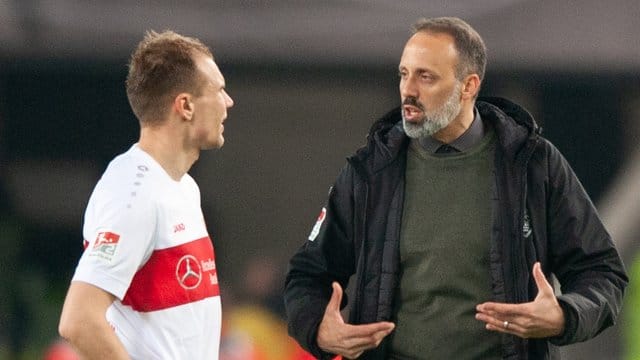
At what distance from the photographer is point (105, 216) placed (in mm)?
2264

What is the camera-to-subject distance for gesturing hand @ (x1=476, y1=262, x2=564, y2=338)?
7.38 ft

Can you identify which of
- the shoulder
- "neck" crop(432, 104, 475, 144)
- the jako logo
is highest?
"neck" crop(432, 104, 475, 144)

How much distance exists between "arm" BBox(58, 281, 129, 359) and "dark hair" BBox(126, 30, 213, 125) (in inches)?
16.9

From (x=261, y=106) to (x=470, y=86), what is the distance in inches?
154

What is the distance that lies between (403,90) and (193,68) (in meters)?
0.43

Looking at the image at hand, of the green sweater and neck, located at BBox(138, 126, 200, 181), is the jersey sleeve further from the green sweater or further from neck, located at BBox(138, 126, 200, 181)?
the green sweater

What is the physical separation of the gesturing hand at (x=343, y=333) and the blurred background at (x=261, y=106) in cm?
387

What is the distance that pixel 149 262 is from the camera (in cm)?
232

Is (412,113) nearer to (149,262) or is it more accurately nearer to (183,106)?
(183,106)

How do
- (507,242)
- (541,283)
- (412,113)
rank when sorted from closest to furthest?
(541,283) → (507,242) → (412,113)

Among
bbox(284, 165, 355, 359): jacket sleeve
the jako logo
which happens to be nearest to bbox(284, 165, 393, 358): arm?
bbox(284, 165, 355, 359): jacket sleeve

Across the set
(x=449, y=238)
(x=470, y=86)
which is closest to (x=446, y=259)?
(x=449, y=238)

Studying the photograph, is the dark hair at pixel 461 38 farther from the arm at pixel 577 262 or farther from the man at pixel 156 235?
the man at pixel 156 235

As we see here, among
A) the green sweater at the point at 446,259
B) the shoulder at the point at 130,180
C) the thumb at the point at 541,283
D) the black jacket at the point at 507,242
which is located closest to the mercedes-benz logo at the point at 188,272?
the shoulder at the point at 130,180
